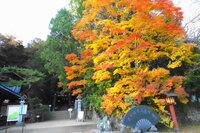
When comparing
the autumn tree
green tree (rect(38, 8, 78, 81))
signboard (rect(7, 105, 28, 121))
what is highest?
green tree (rect(38, 8, 78, 81))

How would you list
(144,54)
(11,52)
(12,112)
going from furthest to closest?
(11,52), (144,54), (12,112)

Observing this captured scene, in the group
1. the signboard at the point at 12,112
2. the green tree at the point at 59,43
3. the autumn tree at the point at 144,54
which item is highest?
the green tree at the point at 59,43

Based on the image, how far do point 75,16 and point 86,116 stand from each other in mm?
9775

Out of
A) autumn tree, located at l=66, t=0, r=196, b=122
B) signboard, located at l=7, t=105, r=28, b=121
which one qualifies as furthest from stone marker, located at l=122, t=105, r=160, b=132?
signboard, located at l=7, t=105, r=28, b=121

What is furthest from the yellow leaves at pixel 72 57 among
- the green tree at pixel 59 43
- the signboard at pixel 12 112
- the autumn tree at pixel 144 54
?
the signboard at pixel 12 112

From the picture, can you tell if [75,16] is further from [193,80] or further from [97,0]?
[193,80]

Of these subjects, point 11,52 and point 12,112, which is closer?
point 12,112

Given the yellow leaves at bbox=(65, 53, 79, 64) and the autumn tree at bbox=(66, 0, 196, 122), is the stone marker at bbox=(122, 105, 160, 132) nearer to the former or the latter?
the autumn tree at bbox=(66, 0, 196, 122)

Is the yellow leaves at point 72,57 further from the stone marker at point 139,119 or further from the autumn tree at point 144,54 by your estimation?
the stone marker at point 139,119

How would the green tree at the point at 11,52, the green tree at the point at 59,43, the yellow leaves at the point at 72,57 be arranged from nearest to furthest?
the yellow leaves at the point at 72,57 → the green tree at the point at 59,43 → the green tree at the point at 11,52

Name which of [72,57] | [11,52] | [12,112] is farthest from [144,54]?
[11,52]

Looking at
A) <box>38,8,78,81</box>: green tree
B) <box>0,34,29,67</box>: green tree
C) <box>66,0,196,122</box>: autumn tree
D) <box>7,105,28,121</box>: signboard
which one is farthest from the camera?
<box>0,34,29,67</box>: green tree

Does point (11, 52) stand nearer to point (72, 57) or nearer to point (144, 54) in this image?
point (72, 57)

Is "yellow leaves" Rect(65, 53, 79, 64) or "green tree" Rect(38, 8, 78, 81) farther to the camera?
"green tree" Rect(38, 8, 78, 81)
